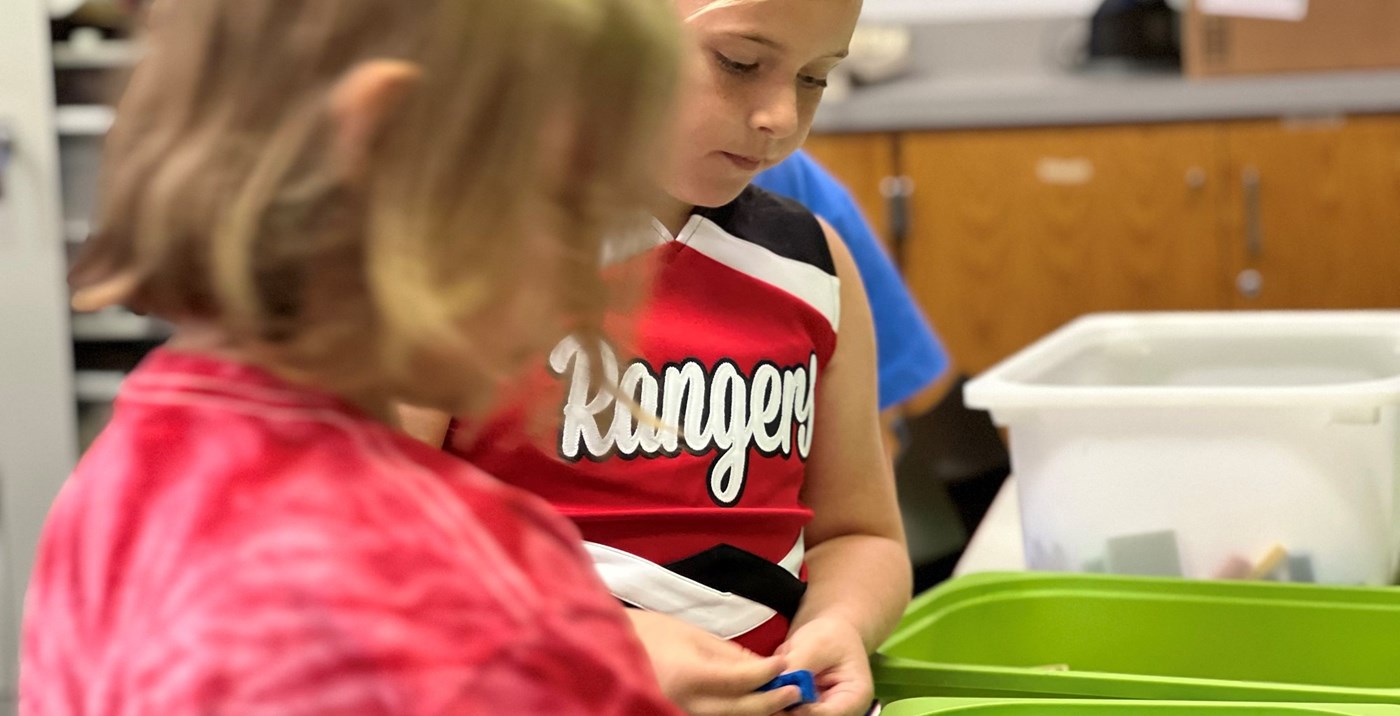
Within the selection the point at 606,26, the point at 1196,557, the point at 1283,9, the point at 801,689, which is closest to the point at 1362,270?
the point at 1283,9

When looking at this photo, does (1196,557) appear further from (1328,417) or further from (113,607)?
(113,607)

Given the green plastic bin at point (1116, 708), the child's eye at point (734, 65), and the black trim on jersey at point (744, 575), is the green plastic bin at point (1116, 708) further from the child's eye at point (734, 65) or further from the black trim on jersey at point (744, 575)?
the child's eye at point (734, 65)

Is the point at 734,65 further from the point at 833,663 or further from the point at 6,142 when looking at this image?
the point at 6,142

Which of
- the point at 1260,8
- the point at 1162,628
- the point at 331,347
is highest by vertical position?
the point at 1260,8

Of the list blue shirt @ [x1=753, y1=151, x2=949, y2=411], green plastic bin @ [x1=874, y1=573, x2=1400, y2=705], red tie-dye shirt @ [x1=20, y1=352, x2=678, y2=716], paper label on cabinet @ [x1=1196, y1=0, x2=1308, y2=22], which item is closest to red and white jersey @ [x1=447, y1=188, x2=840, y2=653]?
green plastic bin @ [x1=874, y1=573, x2=1400, y2=705]

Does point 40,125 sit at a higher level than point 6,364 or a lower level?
higher

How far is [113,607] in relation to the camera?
43cm

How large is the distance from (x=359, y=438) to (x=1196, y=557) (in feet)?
2.83

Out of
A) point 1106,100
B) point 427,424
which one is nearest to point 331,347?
point 427,424

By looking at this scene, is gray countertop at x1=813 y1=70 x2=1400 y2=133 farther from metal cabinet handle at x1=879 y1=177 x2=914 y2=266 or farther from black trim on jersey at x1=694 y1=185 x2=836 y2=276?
black trim on jersey at x1=694 y1=185 x2=836 y2=276

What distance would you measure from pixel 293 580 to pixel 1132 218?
277 cm

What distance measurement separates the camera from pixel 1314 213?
9.40ft

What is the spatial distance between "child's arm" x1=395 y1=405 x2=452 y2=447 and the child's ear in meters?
0.33

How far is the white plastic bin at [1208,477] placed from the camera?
109cm
